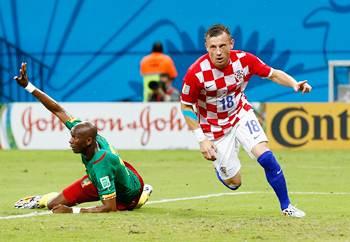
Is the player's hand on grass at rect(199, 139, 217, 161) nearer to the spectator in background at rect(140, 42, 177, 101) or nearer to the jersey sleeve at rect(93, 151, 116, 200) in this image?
the jersey sleeve at rect(93, 151, 116, 200)

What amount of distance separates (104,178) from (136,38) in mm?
20822

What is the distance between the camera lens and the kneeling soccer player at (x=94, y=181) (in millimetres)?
11898

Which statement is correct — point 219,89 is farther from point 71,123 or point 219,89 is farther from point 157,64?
point 157,64

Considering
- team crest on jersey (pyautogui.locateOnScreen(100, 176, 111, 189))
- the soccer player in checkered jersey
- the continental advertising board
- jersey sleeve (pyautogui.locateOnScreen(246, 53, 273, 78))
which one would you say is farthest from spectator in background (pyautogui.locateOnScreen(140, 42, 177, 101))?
team crest on jersey (pyautogui.locateOnScreen(100, 176, 111, 189))

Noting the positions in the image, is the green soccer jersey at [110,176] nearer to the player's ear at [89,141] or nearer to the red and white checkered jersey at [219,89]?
the player's ear at [89,141]

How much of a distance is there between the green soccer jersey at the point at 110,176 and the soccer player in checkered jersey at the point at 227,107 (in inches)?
34.2

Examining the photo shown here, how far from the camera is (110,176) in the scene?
1194 centimetres

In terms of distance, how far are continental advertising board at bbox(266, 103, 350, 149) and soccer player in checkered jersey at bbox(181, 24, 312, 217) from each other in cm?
1077

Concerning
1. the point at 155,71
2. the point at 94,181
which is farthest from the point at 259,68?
the point at 155,71

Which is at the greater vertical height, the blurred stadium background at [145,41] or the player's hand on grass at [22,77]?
the blurred stadium background at [145,41]

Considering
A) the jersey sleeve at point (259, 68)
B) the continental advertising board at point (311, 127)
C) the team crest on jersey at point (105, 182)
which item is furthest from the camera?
the continental advertising board at point (311, 127)

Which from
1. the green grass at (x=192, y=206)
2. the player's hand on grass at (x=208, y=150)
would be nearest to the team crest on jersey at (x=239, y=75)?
the player's hand on grass at (x=208, y=150)

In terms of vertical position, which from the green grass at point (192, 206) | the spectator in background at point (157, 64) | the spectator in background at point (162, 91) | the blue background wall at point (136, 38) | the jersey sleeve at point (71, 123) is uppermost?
the blue background wall at point (136, 38)

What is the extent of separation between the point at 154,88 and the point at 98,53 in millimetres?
5065
